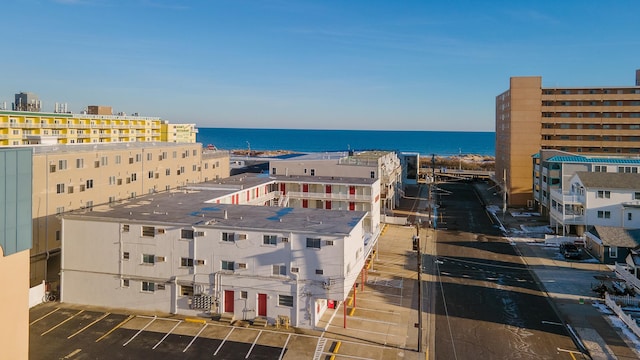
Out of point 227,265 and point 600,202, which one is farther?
point 600,202

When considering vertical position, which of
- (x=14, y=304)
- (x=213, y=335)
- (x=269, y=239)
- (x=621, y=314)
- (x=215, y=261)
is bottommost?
(x=213, y=335)

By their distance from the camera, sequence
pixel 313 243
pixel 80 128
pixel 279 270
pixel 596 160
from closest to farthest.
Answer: pixel 313 243, pixel 279 270, pixel 596 160, pixel 80 128

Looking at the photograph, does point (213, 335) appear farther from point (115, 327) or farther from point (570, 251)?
point (570, 251)

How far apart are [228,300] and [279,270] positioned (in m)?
4.10

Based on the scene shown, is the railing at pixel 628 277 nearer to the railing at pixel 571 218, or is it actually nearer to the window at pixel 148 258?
the railing at pixel 571 218

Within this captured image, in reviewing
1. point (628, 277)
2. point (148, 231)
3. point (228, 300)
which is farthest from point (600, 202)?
point (148, 231)

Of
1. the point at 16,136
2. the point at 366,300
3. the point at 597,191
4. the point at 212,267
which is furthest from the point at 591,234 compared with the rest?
the point at 16,136

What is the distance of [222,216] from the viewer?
33344 millimetres

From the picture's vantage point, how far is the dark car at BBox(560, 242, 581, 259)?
149 feet

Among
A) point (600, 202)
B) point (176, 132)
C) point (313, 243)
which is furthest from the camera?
point (176, 132)

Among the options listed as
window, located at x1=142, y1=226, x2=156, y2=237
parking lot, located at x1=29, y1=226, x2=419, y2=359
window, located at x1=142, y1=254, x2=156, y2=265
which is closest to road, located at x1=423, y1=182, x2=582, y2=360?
parking lot, located at x1=29, y1=226, x2=419, y2=359

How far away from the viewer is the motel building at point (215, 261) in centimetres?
2852

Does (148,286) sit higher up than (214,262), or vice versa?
(214,262)

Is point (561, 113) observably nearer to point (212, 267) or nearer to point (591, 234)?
point (591, 234)
